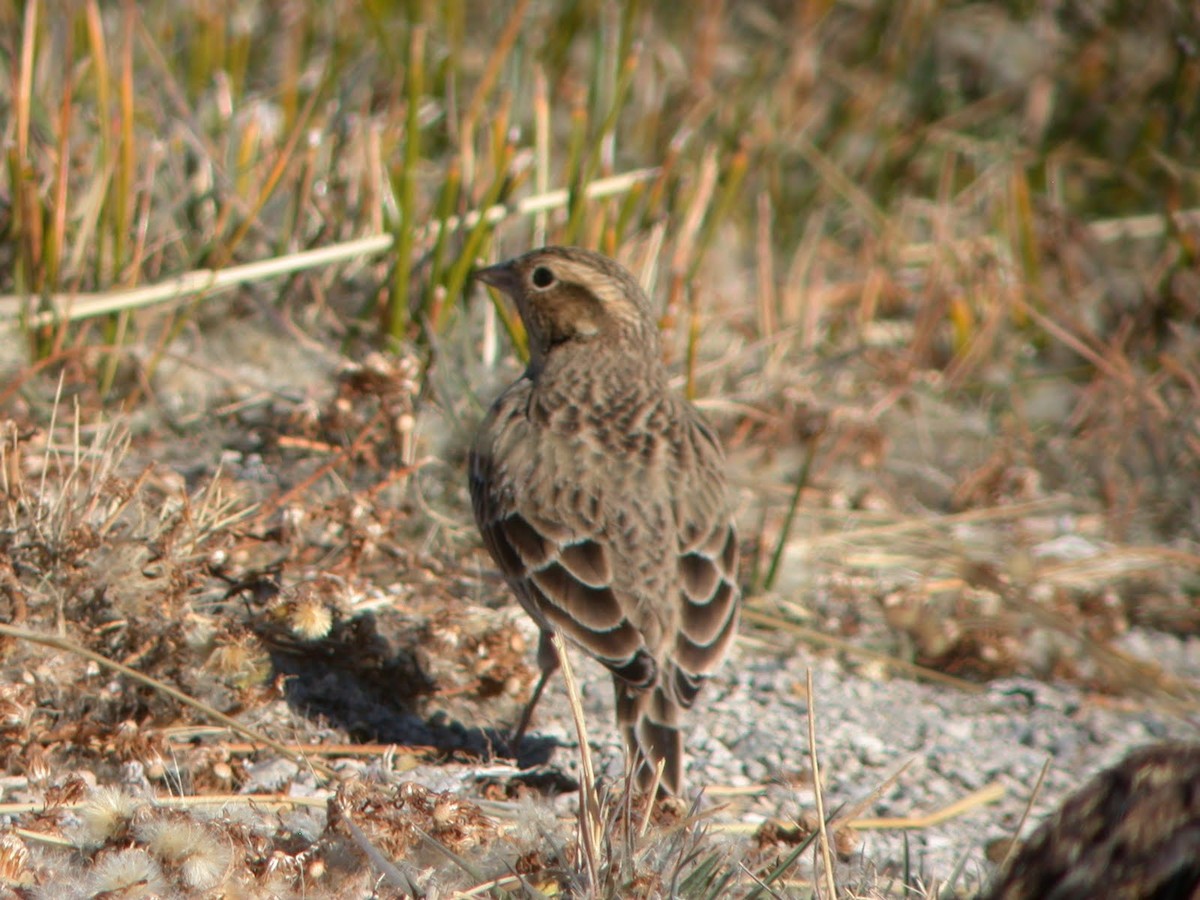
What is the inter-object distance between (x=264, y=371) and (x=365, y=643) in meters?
1.60

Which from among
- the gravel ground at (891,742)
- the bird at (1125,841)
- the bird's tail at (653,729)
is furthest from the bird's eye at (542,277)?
the bird at (1125,841)

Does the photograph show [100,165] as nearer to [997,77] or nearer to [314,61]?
[314,61]

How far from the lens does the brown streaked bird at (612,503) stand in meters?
3.53

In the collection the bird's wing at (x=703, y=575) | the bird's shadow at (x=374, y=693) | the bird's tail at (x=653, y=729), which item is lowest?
the bird's shadow at (x=374, y=693)

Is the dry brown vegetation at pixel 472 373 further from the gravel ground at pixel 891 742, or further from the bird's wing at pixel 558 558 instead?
the bird's wing at pixel 558 558

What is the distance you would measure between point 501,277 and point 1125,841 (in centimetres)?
281

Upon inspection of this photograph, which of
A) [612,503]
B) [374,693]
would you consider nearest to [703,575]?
[612,503]

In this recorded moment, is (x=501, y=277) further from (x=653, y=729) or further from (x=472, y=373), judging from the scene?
(x=653, y=729)

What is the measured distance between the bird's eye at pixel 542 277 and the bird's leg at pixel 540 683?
1126mm

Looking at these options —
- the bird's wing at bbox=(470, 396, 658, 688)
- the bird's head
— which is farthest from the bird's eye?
→ the bird's wing at bbox=(470, 396, 658, 688)

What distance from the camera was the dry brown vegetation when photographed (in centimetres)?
328

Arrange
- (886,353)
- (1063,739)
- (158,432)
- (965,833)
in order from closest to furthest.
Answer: (965,833) → (1063,739) → (158,432) → (886,353)

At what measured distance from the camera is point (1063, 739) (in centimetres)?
454

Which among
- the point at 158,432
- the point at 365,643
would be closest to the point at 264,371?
the point at 158,432
